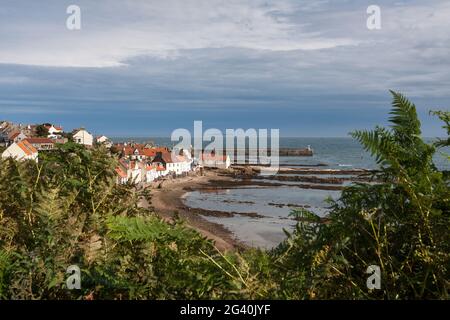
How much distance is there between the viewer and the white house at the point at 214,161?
9505 cm

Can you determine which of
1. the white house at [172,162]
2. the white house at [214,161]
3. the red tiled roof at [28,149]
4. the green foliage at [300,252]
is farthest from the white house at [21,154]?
the white house at [214,161]

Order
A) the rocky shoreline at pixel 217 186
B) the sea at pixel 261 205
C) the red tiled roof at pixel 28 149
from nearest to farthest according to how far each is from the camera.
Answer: the red tiled roof at pixel 28 149, the sea at pixel 261 205, the rocky shoreline at pixel 217 186

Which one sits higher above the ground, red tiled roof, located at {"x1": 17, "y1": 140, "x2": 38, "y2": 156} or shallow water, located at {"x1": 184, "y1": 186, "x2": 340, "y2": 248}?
red tiled roof, located at {"x1": 17, "y1": 140, "x2": 38, "y2": 156}

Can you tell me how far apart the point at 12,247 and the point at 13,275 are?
0.43 meters

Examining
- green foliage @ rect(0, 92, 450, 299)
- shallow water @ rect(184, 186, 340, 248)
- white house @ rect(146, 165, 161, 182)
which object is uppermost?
green foliage @ rect(0, 92, 450, 299)

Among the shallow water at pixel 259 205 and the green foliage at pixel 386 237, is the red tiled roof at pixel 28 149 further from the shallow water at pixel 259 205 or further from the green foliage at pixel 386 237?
the shallow water at pixel 259 205

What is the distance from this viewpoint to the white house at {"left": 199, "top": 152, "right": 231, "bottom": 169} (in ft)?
312

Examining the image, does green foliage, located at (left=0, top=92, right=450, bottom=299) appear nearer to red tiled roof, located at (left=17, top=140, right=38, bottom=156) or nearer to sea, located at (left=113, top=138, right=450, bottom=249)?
red tiled roof, located at (left=17, top=140, right=38, bottom=156)

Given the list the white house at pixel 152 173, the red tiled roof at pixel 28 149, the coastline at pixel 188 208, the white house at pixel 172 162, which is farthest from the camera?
the white house at pixel 172 162

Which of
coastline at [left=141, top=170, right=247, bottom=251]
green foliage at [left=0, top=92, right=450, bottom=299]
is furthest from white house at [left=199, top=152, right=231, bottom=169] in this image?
green foliage at [left=0, top=92, right=450, bottom=299]

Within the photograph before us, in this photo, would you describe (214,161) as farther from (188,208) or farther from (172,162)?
(188,208)

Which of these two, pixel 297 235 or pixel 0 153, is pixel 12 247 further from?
pixel 297 235

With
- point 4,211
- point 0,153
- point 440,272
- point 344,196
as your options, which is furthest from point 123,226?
point 0,153

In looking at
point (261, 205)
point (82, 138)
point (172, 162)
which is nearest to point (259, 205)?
point (261, 205)
